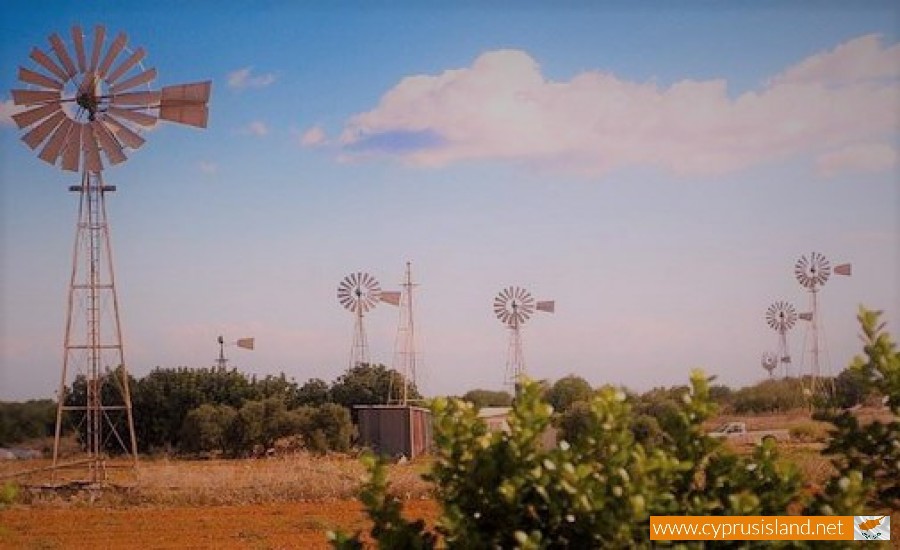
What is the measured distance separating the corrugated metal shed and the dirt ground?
1088 centimetres

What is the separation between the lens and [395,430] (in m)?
28.8

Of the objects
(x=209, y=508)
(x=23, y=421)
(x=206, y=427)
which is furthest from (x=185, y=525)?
(x=23, y=421)

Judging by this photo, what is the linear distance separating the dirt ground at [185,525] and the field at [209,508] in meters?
0.01

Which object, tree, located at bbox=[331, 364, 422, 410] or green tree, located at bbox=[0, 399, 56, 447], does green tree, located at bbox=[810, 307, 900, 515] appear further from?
green tree, located at bbox=[0, 399, 56, 447]

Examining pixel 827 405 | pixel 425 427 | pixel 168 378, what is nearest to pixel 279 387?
pixel 168 378

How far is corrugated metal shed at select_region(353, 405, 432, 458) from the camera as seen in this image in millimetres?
28406

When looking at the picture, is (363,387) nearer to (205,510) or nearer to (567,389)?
(567,389)

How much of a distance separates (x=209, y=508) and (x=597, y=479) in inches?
574

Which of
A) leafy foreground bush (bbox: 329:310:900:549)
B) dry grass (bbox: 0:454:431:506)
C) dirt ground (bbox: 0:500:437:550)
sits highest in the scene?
leafy foreground bush (bbox: 329:310:900:549)

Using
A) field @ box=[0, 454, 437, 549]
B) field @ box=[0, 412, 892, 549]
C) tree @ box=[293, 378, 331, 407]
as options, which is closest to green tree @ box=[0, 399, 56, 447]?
tree @ box=[293, 378, 331, 407]

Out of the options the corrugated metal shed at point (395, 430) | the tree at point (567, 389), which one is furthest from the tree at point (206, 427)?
the tree at point (567, 389)

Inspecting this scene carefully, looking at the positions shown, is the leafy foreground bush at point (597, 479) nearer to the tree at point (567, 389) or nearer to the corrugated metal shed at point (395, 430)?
the corrugated metal shed at point (395, 430)

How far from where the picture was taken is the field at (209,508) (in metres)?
13.4

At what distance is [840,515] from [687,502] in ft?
1.80
